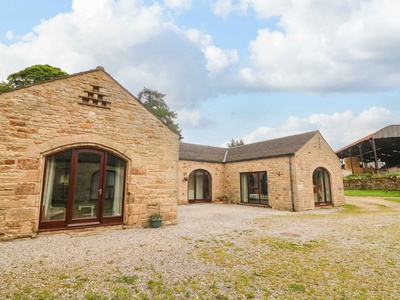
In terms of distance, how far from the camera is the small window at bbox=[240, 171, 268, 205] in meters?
14.4

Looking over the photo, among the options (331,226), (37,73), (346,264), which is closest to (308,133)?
(331,226)

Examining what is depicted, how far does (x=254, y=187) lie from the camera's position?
49.5 feet

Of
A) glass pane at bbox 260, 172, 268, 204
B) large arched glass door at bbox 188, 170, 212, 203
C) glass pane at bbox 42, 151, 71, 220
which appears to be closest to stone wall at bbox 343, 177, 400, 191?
glass pane at bbox 260, 172, 268, 204

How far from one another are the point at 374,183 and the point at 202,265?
2485 centimetres

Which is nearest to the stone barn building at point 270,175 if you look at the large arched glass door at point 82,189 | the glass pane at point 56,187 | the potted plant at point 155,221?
the potted plant at point 155,221

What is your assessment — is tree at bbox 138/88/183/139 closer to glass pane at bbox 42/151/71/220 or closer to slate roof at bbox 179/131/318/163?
slate roof at bbox 179/131/318/163

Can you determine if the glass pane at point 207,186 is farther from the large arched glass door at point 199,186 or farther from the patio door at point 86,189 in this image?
the patio door at point 86,189

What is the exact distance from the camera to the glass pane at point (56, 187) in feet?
20.8

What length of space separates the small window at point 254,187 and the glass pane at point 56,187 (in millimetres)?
11859

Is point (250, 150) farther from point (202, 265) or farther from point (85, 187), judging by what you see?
point (202, 265)

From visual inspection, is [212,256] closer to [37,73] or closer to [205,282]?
[205,282]

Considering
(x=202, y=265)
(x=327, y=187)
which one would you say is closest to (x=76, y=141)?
(x=202, y=265)

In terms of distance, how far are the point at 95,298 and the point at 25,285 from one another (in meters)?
1.35

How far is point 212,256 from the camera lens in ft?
14.8
